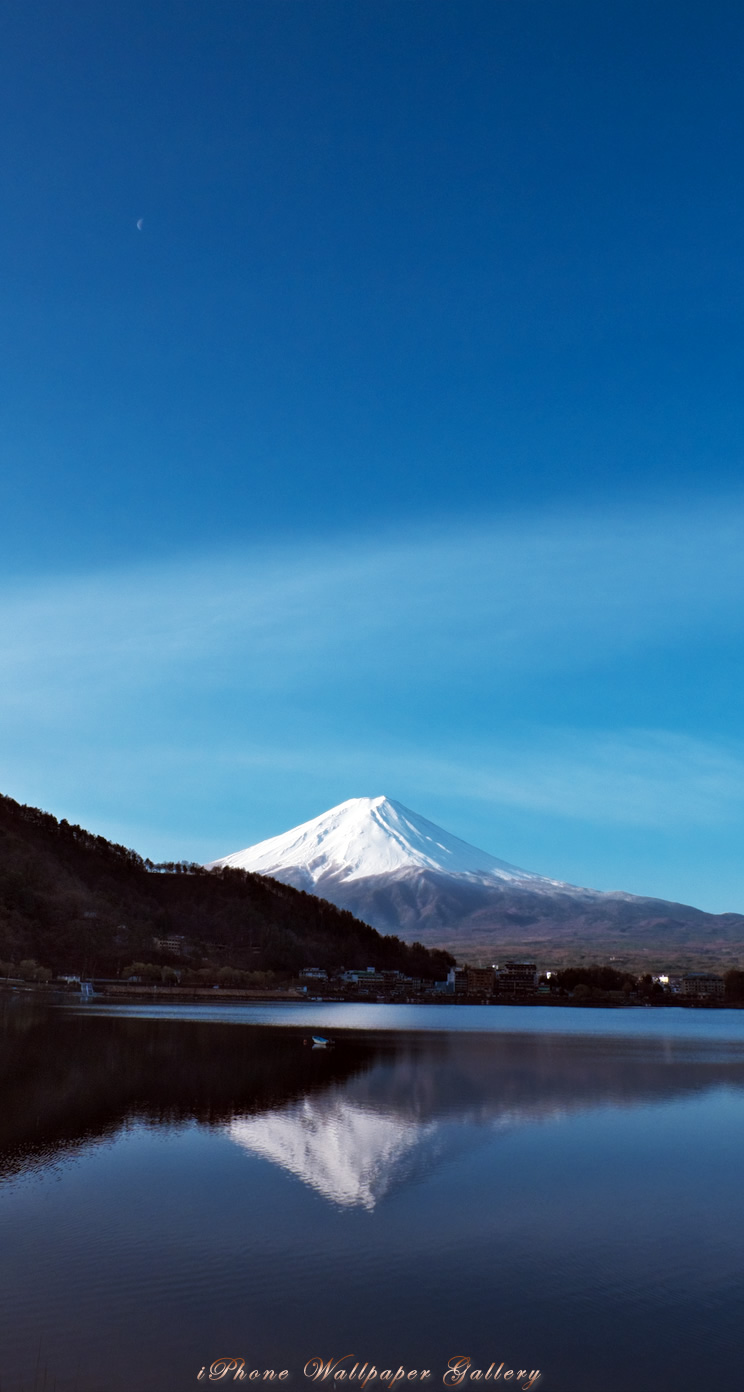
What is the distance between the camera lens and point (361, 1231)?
19906 mm

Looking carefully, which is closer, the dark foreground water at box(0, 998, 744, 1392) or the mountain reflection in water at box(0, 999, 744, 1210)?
the dark foreground water at box(0, 998, 744, 1392)

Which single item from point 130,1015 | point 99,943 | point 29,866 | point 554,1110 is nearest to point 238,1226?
point 554,1110

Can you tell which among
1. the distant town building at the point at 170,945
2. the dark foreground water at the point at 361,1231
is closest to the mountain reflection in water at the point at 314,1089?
the dark foreground water at the point at 361,1231

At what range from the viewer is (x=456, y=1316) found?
15328 mm

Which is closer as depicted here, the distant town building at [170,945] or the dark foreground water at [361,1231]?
the dark foreground water at [361,1231]

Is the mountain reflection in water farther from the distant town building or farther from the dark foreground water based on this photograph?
the distant town building

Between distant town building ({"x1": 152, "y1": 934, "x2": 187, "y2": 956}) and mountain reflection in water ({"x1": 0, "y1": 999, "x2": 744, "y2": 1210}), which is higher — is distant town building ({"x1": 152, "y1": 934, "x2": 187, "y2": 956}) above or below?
above

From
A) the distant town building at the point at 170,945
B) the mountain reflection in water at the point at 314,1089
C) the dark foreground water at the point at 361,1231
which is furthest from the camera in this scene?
the distant town building at the point at 170,945

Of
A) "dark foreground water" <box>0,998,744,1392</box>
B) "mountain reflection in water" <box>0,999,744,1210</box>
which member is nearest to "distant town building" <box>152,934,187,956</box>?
"mountain reflection in water" <box>0,999,744,1210</box>

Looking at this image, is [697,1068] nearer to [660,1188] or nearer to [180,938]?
[660,1188]

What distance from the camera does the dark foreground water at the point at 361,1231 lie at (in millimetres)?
13938

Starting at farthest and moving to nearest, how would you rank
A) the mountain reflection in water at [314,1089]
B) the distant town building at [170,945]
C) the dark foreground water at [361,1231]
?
the distant town building at [170,945] → the mountain reflection in water at [314,1089] → the dark foreground water at [361,1231]

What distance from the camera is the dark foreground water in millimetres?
13938

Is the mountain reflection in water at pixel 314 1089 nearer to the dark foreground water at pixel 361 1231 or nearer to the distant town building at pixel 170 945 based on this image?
the dark foreground water at pixel 361 1231
